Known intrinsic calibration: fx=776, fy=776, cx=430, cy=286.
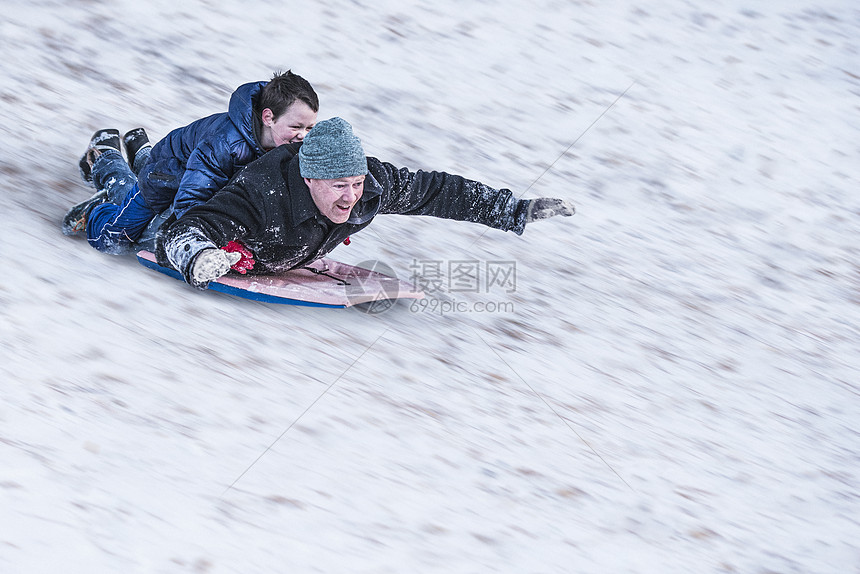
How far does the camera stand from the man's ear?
10.5 ft

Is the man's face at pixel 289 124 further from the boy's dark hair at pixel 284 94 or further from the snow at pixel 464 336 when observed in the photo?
the snow at pixel 464 336

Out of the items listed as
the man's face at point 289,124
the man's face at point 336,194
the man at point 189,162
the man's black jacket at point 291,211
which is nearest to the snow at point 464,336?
the man at point 189,162

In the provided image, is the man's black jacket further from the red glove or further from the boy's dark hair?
the boy's dark hair

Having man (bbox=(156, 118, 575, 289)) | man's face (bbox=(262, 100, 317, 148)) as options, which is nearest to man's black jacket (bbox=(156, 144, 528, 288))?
man (bbox=(156, 118, 575, 289))

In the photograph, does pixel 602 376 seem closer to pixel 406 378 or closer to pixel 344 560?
pixel 406 378

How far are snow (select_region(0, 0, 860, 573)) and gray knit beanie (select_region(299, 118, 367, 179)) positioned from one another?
2.63 ft

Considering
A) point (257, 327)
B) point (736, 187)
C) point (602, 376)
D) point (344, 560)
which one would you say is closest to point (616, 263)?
point (602, 376)

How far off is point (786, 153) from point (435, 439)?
442 centimetres

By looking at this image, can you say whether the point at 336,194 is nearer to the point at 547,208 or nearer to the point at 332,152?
the point at 332,152

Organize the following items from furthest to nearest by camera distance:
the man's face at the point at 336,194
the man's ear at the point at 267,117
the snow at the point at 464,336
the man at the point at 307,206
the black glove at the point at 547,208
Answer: the black glove at the point at 547,208, the man's ear at the point at 267,117, the man's face at the point at 336,194, the man at the point at 307,206, the snow at the point at 464,336

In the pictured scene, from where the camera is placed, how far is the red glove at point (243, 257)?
10.2 feet

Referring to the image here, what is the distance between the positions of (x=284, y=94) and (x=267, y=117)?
0.46ft

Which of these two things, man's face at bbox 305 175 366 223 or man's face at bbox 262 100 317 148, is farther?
man's face at bbox 262 100 317 148

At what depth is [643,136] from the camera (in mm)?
5969
